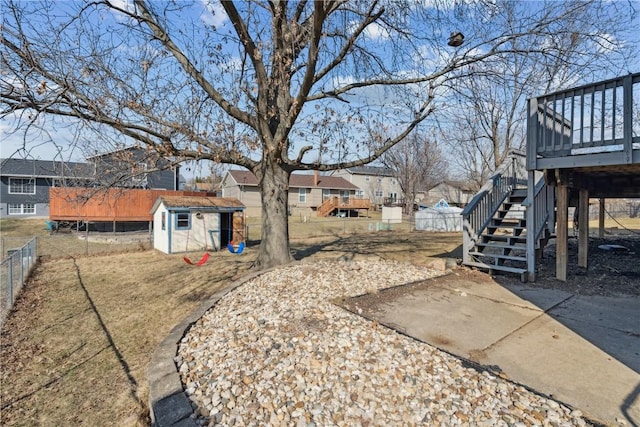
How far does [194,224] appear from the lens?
14211mm

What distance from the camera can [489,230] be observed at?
7.73 meters

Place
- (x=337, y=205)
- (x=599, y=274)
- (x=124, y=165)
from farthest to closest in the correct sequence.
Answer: (x=337, y=205) → (x=599, y=274) → (x=124, y=165)

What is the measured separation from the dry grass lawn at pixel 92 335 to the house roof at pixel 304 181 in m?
26.1

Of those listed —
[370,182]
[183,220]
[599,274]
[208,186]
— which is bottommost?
[599,274]

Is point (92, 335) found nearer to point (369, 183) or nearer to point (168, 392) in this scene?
point (168, 392)

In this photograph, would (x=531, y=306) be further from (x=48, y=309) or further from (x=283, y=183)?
(x=48, y=309)

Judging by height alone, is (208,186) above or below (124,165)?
above

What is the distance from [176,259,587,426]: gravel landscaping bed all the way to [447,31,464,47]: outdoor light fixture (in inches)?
216

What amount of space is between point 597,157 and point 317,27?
15.0 feet

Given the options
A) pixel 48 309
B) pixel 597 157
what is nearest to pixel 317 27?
pixel 597 157

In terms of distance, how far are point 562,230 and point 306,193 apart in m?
32.7

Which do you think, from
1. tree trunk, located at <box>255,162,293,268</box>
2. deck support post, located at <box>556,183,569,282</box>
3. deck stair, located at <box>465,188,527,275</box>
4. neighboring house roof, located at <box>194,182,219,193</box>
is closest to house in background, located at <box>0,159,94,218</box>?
neighboring house roof, located at <box>194,182,219,193</box>

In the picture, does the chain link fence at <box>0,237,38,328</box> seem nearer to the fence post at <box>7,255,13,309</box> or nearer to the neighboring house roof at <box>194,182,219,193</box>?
the fence post at <box>7,255,13,309</box>

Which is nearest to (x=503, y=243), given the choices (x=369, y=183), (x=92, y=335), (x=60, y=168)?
(x=92, y=335)
